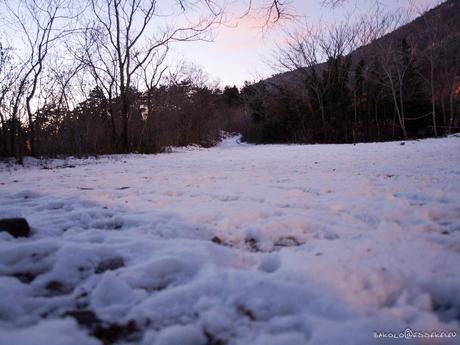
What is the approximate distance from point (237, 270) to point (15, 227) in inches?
61.7

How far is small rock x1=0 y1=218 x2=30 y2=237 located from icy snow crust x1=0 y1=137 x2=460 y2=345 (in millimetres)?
68

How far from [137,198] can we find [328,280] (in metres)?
2.22

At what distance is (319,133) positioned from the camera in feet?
63.0

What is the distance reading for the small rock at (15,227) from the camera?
201 centimetres

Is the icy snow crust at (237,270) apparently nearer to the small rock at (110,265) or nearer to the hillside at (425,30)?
the small rock at (110,265)

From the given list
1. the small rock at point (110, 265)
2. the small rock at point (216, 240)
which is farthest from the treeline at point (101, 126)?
the small rock at point (216, 240)

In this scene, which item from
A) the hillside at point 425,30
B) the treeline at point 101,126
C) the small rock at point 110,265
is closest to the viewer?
the small rock at point 110,265

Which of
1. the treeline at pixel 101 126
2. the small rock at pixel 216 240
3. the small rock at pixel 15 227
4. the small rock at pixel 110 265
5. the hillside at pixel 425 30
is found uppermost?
the hillside at pixel 425 30

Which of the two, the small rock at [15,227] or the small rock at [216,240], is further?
the small rock at [15,227]

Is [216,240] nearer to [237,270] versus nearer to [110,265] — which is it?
[237,270]

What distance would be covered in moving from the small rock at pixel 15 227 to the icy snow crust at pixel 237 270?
0.07 metres

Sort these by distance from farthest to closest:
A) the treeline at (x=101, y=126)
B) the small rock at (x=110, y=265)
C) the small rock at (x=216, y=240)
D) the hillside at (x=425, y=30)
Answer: the hillside at (x=425, y=30), the treeline at (x=101, y=126), the small rock at (x=216, y=240), the small rock at (x=110, y=265)

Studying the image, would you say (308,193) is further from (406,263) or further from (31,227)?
(31,227)

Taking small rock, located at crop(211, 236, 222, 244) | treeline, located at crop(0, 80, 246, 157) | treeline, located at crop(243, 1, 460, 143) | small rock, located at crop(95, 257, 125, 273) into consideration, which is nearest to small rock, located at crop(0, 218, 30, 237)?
small rock, located at crop(95, 257, 125, 273)
